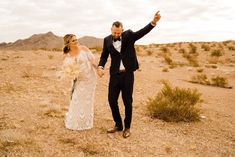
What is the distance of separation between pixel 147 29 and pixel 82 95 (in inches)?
68.8

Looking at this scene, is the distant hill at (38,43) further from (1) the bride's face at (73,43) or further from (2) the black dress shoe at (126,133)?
(2) the black dress shoe at (126,133)

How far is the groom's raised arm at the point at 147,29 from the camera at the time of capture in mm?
5672

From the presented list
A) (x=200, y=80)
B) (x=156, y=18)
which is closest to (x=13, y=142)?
(x=156, y=18)

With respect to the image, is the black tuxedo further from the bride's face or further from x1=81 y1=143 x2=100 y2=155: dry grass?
x1=81 y1=143 x2=100 y2=155: dry grass

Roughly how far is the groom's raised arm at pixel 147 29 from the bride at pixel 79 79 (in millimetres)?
→ 1020

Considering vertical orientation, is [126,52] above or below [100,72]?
above

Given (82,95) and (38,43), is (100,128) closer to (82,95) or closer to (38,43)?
(82,95)

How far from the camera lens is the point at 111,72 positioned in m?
6.20

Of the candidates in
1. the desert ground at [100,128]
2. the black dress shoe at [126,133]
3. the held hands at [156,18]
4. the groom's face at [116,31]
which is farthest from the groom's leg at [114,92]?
the held hands at [156,18]

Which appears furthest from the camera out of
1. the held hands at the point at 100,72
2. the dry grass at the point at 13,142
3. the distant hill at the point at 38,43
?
the distant hill at the point at 38,43

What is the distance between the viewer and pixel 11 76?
12.5m

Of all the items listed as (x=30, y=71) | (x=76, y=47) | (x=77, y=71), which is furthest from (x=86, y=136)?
(x=30, y=71)

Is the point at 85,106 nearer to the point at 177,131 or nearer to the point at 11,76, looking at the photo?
the point at 177,131

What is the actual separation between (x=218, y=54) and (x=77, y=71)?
18114 millimetres
